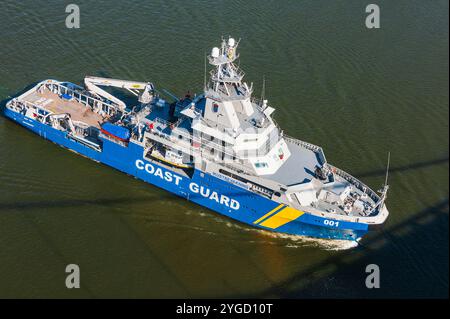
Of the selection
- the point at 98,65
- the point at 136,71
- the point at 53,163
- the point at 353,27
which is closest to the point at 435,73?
the point at 353,27

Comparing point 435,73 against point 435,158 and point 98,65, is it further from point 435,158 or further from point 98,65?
point 98,65

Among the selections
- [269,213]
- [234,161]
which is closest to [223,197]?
[234,161]

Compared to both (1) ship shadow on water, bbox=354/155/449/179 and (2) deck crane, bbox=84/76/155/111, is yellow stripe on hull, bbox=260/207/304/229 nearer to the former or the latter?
(1) ship shadow on water, bbox=354/155/449/179

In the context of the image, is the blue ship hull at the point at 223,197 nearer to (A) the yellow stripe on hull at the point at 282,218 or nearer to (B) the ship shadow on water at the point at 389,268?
(A) the yellow stripe on hull at the point at 282,218

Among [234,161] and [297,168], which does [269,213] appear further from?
[234,161]

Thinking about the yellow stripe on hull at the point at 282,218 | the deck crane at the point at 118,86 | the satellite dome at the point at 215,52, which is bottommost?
the yellow stripe on hull at the point at 282,218

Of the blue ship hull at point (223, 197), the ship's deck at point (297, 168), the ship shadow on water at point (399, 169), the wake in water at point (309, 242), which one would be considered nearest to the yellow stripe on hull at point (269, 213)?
the blue ship hull at point (223, 197)
